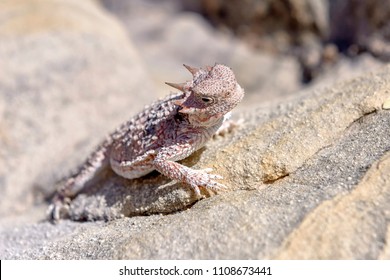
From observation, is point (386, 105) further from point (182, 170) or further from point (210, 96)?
point (182, 170)

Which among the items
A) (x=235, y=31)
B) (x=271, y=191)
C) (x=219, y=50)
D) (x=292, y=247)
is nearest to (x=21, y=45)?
(x=271, y=191)

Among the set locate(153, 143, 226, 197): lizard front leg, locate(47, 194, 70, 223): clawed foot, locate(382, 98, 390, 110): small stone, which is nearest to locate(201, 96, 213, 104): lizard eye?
locate(153, 143, 226, 197): lizard front leg

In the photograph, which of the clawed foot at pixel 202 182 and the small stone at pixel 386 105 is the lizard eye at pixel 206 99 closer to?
the clawed foot at pixel 202 182

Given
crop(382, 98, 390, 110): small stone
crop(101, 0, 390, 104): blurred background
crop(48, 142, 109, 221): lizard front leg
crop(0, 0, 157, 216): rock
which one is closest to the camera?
crop(382, 98, 390, 110): small stone

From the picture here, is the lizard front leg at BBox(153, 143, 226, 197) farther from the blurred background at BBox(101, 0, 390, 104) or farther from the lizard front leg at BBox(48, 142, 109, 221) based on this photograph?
the blurred background at BBox(101, 0, 390, 104)

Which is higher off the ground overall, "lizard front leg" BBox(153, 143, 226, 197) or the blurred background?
the blurred background

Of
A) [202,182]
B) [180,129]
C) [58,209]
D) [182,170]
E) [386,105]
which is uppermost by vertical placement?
[386,105]

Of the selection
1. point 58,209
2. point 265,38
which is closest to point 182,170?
point 58,209
